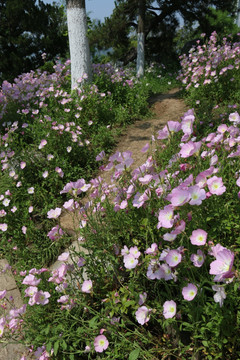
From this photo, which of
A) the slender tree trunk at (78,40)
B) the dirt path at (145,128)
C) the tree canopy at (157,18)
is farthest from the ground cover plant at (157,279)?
the tree canopy at (157,18)

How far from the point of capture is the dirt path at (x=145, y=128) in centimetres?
422

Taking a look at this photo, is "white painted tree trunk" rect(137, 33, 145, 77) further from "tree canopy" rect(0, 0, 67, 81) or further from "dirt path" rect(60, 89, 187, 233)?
"tree canopy" rect(0, 0, 67, 81)

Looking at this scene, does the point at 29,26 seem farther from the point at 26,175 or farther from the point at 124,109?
the point at 26,175

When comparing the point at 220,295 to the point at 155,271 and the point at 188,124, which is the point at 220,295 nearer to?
the point at 155,271

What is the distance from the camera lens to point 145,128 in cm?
552

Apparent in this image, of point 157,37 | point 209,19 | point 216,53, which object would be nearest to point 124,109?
point 216,53

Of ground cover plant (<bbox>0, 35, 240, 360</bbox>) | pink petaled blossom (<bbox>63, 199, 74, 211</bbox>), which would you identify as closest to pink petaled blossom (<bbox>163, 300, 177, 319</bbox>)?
ground cover plant (<bbox>0, 35, 240, 360</bbox>)

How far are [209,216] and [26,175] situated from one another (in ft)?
9.66

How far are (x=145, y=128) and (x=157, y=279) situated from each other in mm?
4069

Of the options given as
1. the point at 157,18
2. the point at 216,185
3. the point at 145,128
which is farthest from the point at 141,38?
the point at 216,185

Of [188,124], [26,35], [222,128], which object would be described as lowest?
[222,128]

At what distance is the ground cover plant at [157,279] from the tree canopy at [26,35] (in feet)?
38.3

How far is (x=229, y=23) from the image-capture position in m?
12.5

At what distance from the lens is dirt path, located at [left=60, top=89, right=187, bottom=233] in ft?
13.8
